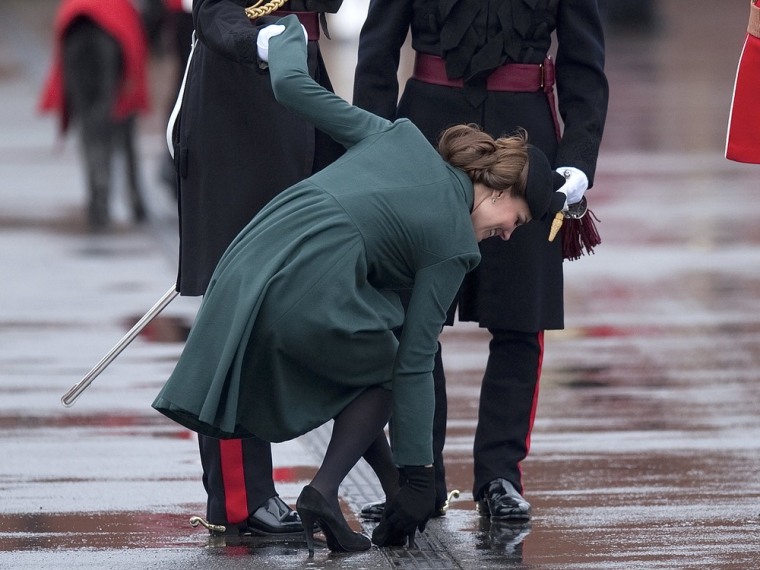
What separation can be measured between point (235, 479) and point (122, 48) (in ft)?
20.6

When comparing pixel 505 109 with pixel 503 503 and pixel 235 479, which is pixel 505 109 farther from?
pixel 235 479

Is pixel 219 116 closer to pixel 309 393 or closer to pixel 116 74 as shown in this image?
pixel 309 393

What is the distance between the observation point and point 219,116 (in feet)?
14.4

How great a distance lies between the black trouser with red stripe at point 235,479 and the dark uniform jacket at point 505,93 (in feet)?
2.55

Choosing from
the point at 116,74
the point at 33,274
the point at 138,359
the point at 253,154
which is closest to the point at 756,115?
the point at 253,154

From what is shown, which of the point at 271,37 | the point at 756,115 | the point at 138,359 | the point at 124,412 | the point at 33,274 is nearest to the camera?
the point at 271,37

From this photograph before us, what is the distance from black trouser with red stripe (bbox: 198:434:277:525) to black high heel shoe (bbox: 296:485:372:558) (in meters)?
0.25

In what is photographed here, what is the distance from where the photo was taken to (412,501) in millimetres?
4086

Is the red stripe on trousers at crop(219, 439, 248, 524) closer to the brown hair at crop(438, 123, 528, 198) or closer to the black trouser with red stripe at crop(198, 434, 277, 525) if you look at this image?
the black trouser with red stripe at crop(198, 434, 277, 525)

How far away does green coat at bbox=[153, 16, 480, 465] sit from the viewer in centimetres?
400

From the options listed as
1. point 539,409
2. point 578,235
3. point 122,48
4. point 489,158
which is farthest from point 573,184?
point 122,48

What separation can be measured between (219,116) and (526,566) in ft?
4.64

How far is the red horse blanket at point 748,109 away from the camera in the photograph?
4742 millimetres

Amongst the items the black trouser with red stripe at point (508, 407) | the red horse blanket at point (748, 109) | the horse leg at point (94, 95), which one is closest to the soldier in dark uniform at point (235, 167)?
the black trouser with red stripe at point (508, 407)
